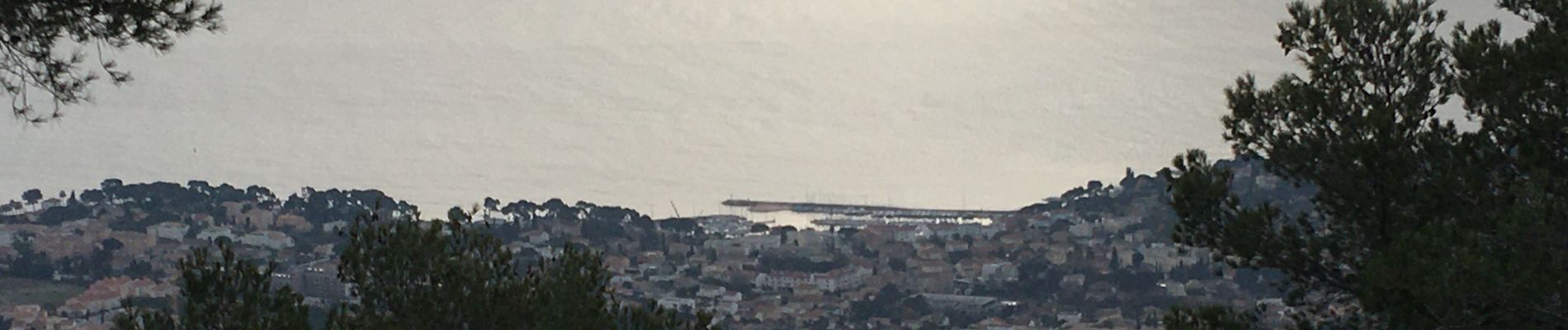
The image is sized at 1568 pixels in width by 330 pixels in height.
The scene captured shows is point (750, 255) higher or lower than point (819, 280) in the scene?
higher

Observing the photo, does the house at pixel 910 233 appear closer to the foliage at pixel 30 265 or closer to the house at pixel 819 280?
the house at pixel 819 280

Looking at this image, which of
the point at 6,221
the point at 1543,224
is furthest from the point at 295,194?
the point at 1543,224

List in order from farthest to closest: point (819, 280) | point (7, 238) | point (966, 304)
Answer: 1. point (7, 238)
2. point (819, 280)
3. point (966, 304)

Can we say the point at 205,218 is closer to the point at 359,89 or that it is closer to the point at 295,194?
the point at 295,194

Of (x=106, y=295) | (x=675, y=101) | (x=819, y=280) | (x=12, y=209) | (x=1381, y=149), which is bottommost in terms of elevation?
(x=106, y=295)

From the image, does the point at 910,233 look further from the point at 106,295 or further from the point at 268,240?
the point at 106,295

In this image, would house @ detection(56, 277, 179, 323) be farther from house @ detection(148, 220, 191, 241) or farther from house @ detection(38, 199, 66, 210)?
house @ detection(38, 199, 66, 210)

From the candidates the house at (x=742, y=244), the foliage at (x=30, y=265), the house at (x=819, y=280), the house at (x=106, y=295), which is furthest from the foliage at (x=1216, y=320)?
the house at (x=742, y=244)

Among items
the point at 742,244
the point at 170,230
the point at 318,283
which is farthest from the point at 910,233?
the point at 170,230
